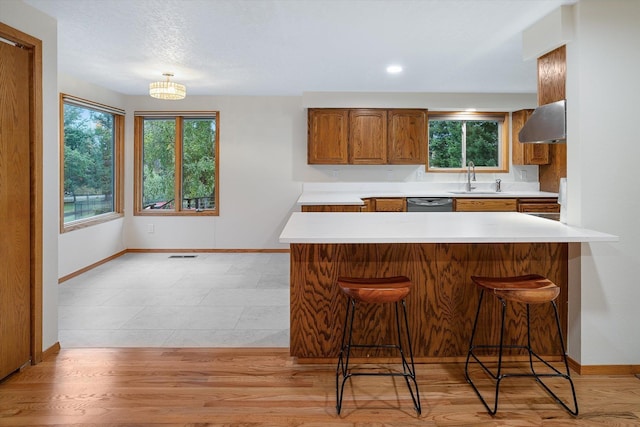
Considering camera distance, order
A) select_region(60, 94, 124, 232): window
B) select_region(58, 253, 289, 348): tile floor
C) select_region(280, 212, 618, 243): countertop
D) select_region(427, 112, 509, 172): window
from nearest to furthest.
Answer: select_region(280, 212, 618, 243): countertop, select_region(58, 253, 289, 348): tile floor, select_region(60, 94, 124, 232): window, select_region(427, 112, 509, 172): window

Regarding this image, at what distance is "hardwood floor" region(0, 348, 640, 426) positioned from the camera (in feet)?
6.87

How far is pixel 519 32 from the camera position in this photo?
338 centimetres

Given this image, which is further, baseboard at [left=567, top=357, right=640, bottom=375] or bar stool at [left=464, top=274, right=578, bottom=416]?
baseboard at [left=567, top=357, right=640, bottom=375]

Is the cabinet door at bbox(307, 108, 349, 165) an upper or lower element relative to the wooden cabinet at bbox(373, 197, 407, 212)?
upper

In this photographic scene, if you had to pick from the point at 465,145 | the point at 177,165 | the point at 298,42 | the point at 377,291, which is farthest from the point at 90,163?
the point at 465,145

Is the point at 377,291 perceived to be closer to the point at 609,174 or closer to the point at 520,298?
the point at 520,298

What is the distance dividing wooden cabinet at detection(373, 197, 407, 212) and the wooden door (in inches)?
149

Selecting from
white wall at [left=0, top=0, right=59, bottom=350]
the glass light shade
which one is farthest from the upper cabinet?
white wall at [left=0, top=0, right=59, bottom=350]

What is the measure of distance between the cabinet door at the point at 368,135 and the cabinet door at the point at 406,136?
0.10 metres

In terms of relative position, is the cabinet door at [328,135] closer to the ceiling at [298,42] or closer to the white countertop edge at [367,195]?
the ceiling at [298,42]

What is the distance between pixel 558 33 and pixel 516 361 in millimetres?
2075

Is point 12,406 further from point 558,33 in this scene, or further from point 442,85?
point 442,85

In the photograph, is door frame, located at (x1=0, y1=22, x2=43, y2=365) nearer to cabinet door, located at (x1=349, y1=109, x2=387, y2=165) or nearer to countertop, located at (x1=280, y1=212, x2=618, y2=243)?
countertop, located at (x1=280, y1=212, x2=618, y2=243)

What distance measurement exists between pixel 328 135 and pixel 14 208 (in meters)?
3.96
